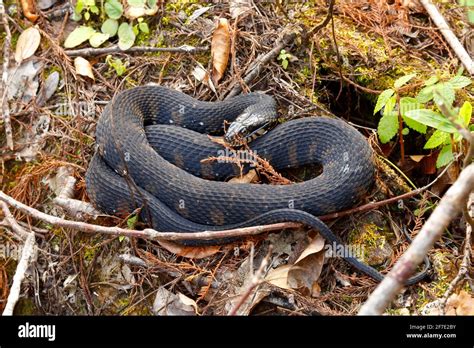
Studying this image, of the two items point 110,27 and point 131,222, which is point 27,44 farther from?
point 131,222

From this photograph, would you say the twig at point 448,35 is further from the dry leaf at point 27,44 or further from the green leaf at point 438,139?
the dry leaf at point 27,44

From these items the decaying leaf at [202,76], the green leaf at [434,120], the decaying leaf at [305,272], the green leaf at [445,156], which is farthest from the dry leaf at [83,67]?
the green leaf at [445,156]

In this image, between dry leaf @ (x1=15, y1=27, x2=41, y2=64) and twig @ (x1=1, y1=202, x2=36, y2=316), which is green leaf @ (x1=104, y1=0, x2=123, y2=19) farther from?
twig @ (x1=1, y1=202, x2=36, y2=316)

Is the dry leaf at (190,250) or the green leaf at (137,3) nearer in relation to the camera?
the dry leaf at (190,250)

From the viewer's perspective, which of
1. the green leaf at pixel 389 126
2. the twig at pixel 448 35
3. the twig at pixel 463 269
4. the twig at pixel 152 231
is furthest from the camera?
the twig at pixel 448 35
